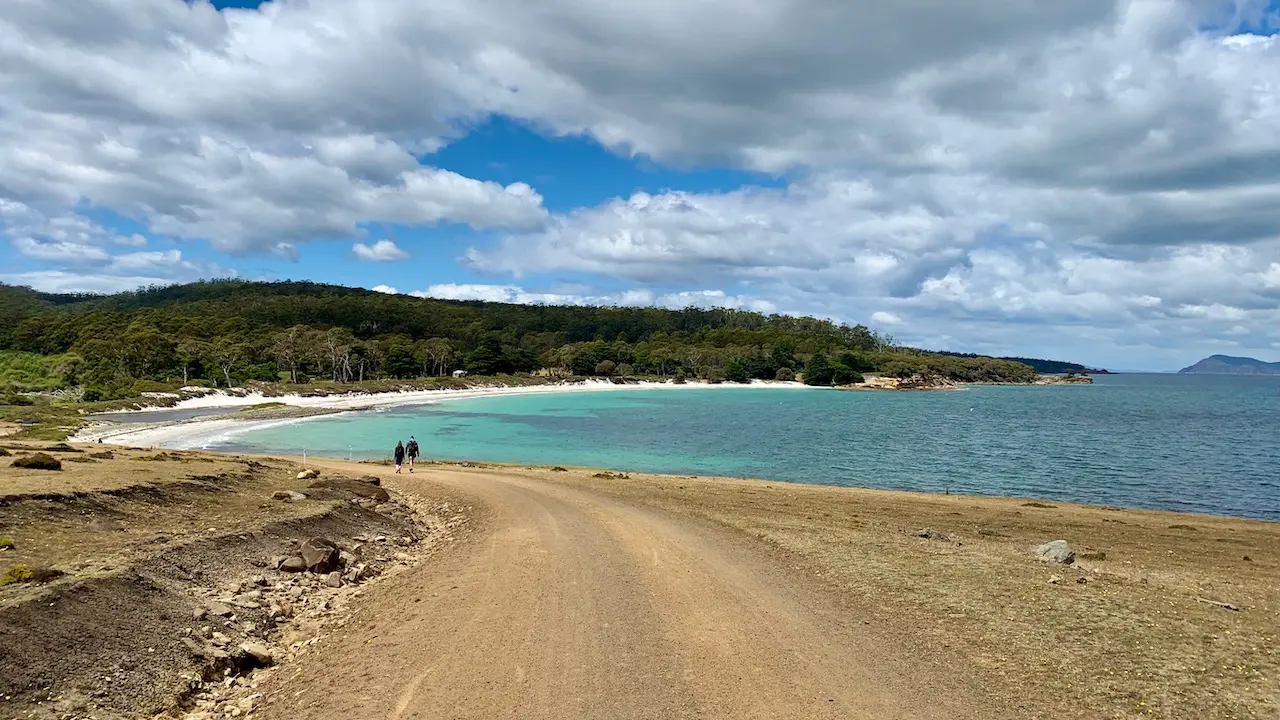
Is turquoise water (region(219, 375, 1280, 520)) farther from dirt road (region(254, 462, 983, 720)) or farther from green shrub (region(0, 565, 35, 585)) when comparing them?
green shrub (region(0, 565, 35, 585))

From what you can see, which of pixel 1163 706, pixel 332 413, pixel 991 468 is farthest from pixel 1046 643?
pixel 332 413

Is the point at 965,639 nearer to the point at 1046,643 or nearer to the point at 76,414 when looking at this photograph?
the point at 1046,643

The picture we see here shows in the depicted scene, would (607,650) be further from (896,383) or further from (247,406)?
(896,383)

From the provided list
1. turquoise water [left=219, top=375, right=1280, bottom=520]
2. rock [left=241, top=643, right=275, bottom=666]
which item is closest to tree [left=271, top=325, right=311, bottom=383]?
turquoise water [left=219, top=375, right=1280, bottom=520]

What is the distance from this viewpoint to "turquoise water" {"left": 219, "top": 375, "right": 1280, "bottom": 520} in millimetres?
37719

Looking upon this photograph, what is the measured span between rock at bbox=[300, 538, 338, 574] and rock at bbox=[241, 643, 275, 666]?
3.97 metres

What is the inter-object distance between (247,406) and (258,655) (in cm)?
8725

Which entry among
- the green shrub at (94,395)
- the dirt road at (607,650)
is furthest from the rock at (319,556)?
the green shrub at (94,395)

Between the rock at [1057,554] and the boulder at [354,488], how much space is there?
62.8ft

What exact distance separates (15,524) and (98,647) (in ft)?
20.3

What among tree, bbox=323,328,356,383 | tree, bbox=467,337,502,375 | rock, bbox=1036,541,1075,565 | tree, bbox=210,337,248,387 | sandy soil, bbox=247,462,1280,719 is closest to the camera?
sandy soil, bbox=247,462,1280,719

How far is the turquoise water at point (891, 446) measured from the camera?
124 ft

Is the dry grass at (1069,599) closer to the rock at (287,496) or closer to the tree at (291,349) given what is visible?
the rock at (287,496)

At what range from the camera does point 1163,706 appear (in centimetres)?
761
